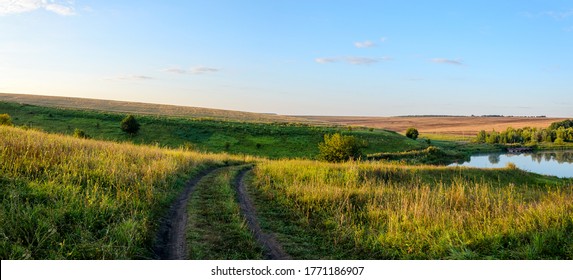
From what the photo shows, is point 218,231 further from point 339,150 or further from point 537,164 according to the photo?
point 537,164

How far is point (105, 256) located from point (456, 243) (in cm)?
617

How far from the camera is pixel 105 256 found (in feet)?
20.7

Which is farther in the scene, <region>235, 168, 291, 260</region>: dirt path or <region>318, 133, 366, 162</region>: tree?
<region>318, 133, 366, 162</region>: tree

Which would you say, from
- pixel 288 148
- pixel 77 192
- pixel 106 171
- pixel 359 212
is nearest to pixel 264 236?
pixel 359 212

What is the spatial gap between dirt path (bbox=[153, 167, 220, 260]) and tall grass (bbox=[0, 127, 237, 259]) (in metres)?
0.22

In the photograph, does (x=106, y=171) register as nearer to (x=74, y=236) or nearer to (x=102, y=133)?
(x=74, y=236)

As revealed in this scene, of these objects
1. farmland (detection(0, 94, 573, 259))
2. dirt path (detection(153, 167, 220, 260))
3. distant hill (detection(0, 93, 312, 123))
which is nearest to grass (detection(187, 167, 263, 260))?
farmland (detection(0, 94, 573, 259))

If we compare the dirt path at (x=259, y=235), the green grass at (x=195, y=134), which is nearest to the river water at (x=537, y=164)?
the green grass at (x=195, y=134)

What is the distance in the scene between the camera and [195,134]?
200 ft

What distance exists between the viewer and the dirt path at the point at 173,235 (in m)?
7.02

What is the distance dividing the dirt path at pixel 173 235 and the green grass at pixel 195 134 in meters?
41.1

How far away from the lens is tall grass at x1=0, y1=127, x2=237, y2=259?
6.46 meters

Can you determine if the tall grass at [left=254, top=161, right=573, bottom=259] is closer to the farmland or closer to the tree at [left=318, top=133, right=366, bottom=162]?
the farmland

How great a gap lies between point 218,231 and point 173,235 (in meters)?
0.93
